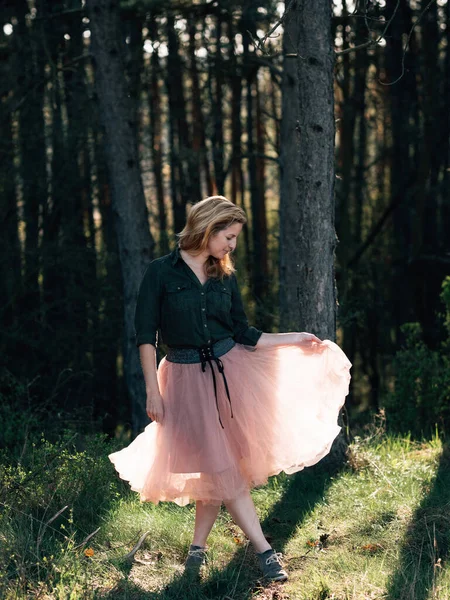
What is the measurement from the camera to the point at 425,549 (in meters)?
4.57

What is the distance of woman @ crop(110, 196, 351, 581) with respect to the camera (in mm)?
4328

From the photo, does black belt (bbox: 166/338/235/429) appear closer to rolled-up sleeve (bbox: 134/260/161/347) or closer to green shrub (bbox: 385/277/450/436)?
rolled-up sleeve (bbox: 134/260/161/347)

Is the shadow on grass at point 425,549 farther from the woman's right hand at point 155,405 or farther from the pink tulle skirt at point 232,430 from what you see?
the woman's right hand at point 155,405

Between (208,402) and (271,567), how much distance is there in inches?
38.4

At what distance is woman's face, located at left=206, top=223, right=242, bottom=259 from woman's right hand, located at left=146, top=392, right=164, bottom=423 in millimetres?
862

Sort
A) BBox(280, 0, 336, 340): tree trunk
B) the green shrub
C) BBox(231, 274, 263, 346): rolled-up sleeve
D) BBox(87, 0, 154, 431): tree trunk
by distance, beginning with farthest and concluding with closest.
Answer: BBox(87, 0, 154, 431): tree trunk → the green shrub → BBox(280, 0, 336, 340): tree trunk → BBox(231, 274, 263, 346): rolled-up sleeve

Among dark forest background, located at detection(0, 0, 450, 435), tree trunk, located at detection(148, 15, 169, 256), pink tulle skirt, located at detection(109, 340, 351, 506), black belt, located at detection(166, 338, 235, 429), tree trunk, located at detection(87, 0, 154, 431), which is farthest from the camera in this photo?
tree trunk, located at detection(148, 15, 169, 256)

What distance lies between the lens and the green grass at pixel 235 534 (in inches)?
164

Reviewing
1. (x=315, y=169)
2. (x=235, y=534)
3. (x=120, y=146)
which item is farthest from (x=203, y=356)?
(x=120, y=146)

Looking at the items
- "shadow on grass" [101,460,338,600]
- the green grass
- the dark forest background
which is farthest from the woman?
the dark forest background

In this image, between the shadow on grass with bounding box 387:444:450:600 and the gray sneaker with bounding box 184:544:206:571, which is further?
the gray sneaker with bounding box 184:544:206:571

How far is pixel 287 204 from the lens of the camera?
11250 millimetres

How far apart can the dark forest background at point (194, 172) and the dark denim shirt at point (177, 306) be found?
5769mm

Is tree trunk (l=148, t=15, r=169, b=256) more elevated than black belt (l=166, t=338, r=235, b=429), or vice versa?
tree trunk (l=148, t=15, r=169, b=256)
